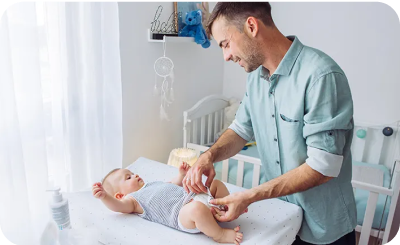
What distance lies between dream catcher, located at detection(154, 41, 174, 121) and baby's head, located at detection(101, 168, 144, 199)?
358 mm

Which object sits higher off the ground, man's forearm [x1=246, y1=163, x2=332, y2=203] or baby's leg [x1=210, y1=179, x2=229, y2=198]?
man's forearm [x1=246, y1=163, x2=332, y2=203]

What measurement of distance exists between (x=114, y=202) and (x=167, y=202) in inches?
7.0

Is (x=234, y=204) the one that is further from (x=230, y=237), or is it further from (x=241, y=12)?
(x=241, y=12)

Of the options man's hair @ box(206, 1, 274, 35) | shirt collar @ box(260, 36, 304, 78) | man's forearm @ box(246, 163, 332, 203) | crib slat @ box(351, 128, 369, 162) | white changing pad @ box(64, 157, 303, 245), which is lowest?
white changing pad @ box(64, 157, 303, 245)

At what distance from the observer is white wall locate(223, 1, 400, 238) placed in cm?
58

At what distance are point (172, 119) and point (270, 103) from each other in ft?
2.31

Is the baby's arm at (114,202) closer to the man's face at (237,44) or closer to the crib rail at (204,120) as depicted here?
the man's face at (237,44)

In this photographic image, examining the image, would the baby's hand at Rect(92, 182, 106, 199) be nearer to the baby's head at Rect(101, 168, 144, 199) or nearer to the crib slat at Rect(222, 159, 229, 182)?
the baby's head at Rect(101, 168, 144, 199)

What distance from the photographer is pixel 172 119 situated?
1600mm

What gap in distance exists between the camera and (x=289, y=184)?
889mm

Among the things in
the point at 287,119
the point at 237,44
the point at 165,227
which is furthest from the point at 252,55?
the point at 165,227

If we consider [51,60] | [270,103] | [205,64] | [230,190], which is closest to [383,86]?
[270,103]

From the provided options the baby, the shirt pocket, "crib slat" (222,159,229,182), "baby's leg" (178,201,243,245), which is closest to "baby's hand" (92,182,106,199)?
the baby

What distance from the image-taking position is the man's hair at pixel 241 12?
0.78 meters
